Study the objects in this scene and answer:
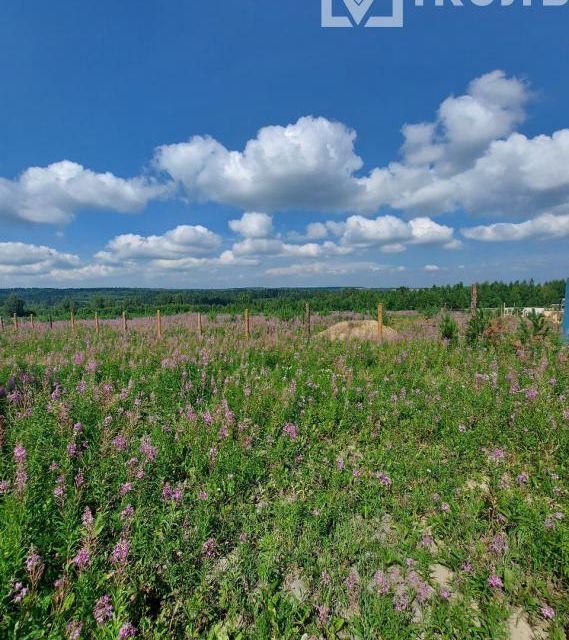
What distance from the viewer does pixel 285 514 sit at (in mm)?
3439

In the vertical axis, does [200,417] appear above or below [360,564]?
above

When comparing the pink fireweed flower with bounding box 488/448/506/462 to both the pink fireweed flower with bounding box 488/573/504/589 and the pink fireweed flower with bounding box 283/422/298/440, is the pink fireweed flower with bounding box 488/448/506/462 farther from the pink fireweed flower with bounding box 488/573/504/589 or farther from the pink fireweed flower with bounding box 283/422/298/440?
the pink fireweed flower with bounding box 283/422/298/440

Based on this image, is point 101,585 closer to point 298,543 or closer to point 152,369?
point 298,543

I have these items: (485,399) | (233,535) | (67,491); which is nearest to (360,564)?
(233,535)

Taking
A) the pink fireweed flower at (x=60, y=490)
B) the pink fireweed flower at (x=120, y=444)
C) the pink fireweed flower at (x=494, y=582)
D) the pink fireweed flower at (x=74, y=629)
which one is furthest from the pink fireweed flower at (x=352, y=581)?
the pink fireweed flower at (x=120, y=444)

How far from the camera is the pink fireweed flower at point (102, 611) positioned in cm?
210

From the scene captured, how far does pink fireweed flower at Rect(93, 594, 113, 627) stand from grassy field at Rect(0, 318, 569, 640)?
0.05 feet

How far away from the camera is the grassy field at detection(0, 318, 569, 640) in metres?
2.43

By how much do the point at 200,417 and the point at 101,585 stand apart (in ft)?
9.10

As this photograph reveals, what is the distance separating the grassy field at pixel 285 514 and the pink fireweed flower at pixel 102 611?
16 millimetres

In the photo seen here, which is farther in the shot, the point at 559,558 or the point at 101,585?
the point at 559,558

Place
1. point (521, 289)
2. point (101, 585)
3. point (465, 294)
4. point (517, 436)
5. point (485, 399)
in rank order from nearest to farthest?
point (101, 585)
point (517, 436)
point (485, 399)
point (465, 294)
point (521, 289)

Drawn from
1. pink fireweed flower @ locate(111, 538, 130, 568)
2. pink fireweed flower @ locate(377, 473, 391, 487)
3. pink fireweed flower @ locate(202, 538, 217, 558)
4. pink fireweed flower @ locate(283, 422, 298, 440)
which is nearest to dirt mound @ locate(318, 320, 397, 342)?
pink fireweed flower @ locate(283, 422, 298, 440)

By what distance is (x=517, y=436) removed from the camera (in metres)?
4.79
